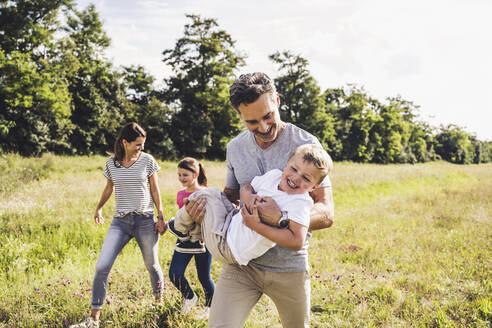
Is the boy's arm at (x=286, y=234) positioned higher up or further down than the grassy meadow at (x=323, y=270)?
higher up

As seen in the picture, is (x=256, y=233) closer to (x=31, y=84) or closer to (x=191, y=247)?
(x=191, y=247)

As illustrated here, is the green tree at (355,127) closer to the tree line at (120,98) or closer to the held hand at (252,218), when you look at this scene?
the tree line at (120,98)

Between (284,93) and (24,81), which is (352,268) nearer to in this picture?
(24,81)

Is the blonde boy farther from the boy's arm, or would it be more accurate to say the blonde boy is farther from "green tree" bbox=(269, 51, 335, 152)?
"green tree" bbox=(269, 51, 335, 152)

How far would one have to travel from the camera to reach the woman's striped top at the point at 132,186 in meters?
3.56

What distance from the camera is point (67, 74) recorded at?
76.0ft

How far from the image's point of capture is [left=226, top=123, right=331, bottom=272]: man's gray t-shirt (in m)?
2.04

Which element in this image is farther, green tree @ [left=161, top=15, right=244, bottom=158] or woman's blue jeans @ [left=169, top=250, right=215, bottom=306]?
green tree @ [left=161, top=15, right=244, bottom=158]

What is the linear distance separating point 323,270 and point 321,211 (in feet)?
11.6

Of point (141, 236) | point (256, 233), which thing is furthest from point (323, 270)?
point (256, 233)

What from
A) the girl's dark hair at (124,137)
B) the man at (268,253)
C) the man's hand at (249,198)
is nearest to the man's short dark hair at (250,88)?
the man at (268,253)

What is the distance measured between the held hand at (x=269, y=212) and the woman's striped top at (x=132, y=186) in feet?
7.18

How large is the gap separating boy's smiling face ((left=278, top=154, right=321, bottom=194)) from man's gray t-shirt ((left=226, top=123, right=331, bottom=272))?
7.2 inches

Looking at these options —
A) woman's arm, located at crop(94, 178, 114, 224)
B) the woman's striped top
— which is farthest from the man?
woman's arm, located at crop(94, 178, 114, 224)
